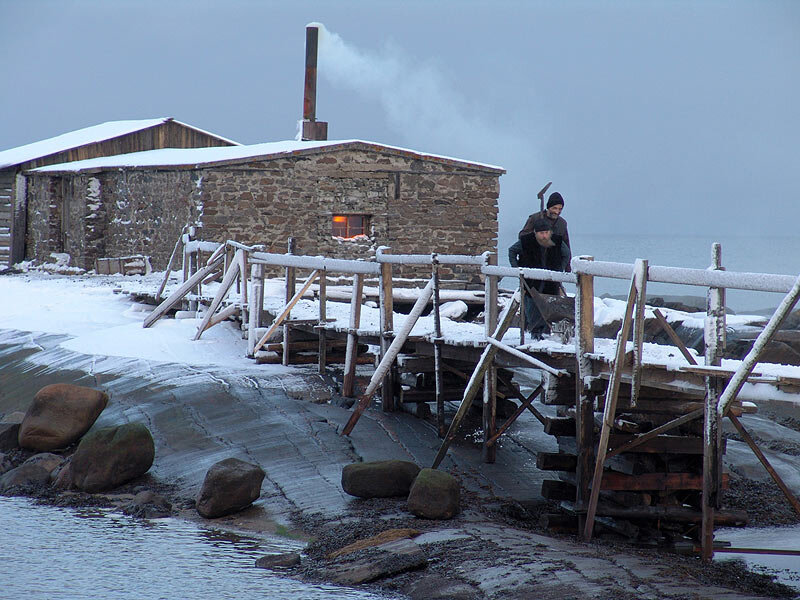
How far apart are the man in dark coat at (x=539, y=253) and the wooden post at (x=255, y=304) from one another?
4.92 meters

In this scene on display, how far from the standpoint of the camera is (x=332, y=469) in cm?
962

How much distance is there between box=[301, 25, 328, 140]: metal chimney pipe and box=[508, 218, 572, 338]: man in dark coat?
1842 cm

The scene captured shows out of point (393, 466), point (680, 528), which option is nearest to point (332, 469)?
point (393, 466)

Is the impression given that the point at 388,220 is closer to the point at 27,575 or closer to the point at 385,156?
the point at 385,156

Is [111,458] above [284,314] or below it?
below

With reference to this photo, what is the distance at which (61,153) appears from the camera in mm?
27438

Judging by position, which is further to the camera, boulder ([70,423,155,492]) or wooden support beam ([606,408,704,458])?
boulder ([70,423,155,492])

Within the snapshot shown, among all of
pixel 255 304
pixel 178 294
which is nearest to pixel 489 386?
pixel 255 304

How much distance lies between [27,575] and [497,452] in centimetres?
520

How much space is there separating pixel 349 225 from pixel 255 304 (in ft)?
27.0

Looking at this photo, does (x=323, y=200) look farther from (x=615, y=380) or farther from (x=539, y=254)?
(x=615, y=380)

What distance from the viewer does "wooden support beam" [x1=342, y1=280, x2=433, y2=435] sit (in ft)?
34.7

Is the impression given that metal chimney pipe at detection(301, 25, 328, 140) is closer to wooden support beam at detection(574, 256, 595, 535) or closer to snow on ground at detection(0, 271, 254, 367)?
snow on ground at detection(0, 271, 254, 367)

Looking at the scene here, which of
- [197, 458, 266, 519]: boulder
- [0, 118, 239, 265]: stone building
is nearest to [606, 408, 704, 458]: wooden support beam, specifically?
[197, 458, 266, 519]: boulder
